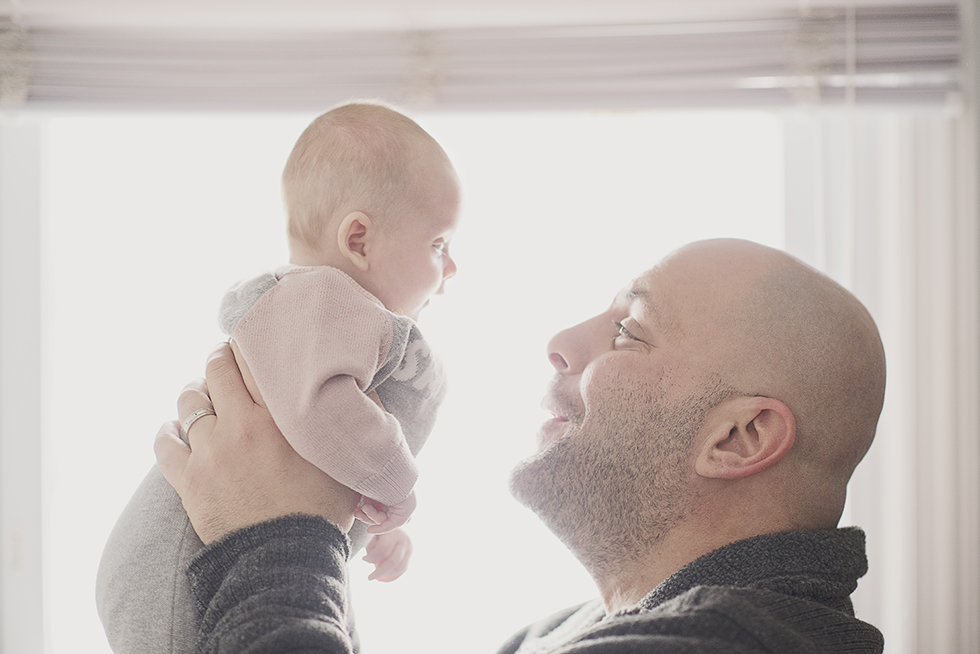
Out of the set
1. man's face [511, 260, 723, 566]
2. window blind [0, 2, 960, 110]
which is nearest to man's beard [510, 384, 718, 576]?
man's face [511, 260, 723, 566]

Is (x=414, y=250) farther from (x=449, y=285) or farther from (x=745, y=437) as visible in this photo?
(x=449, y=285)

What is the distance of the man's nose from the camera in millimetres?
1312

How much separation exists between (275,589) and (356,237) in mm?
580

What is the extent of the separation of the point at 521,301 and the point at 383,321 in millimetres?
1359

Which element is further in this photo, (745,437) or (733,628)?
(745,437)

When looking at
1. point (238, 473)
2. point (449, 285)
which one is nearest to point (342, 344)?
point (238, 473)

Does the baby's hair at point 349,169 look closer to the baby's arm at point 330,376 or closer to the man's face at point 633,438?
the baby's arm at point 330,376

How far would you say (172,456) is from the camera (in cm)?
103

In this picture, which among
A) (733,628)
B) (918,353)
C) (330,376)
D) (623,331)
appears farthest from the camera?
(918,353)

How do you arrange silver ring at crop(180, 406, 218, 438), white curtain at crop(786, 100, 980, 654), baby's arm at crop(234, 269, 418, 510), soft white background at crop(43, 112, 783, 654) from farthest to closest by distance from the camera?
soft white background at crop(43, 112, 783, 654) < white curtain at crop(786, 100, 980, 654) < silver ring at crop(180, 406, 218, 438) < baby's arm at crop(234, 269, 418, 510)

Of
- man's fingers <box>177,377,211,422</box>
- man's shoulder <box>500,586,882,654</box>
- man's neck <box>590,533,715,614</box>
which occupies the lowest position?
man's shoulder <box>500,586,882,654</box>

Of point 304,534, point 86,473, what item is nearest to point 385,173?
point 304,534

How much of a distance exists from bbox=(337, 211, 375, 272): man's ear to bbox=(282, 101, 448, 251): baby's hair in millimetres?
18

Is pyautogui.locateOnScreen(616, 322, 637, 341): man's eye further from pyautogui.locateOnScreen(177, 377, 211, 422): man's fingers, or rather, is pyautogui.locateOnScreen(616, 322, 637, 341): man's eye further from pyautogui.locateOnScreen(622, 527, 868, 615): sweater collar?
pyautogui.locateOnScreen(177, 377, 211, 422): man's fingers
